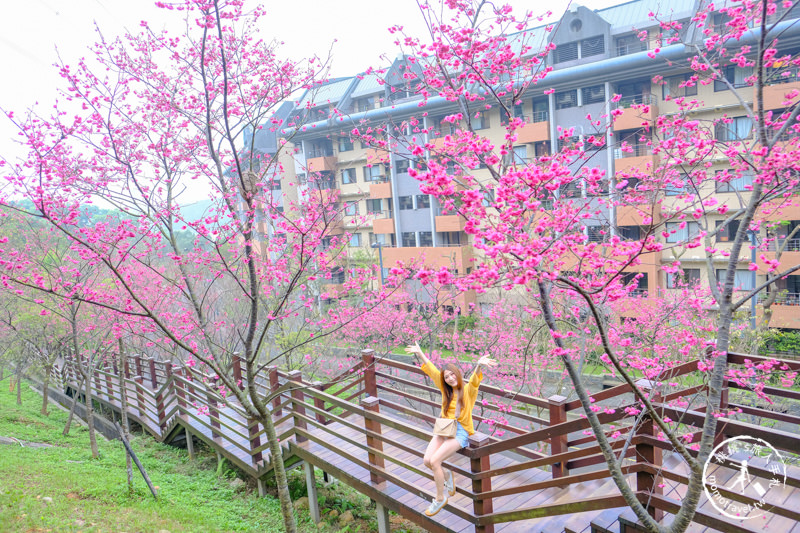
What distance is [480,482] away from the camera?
4656mm

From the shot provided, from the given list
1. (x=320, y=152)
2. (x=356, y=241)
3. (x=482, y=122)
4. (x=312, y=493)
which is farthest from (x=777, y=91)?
(x=320, y=152)

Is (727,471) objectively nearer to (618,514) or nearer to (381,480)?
(618,514)

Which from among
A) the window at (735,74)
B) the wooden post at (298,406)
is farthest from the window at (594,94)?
the wooden post at (298,406)

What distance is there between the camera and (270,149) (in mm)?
26547

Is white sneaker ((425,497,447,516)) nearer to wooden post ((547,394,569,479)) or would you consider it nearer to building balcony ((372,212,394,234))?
wooden post ((547,394,569,479))

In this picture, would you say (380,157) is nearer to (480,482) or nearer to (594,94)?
(480,482)

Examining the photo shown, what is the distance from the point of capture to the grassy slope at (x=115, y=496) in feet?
20.0

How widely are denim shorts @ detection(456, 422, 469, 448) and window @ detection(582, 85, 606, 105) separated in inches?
736

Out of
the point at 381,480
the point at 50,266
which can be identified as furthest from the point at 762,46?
the point at 50,266

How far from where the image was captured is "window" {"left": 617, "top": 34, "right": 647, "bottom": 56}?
20.3 metres

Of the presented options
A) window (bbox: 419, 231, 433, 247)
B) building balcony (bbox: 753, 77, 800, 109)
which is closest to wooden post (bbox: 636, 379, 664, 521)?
building balcony (bbox: 753, 77, 800, 109)

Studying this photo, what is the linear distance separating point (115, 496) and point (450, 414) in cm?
555

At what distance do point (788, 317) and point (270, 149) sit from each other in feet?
79.0

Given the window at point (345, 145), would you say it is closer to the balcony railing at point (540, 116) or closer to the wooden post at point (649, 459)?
the balcony railing at point (540, 116)
